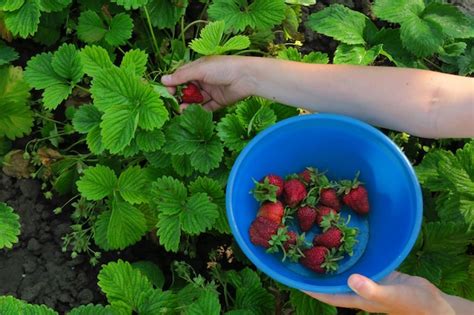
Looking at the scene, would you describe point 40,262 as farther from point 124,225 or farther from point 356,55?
point 356,55

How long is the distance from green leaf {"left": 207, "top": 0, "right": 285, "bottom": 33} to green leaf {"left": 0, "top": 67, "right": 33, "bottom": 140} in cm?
56

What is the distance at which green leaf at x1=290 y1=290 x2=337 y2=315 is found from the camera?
5.09 feet

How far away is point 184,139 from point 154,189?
5.8 inches

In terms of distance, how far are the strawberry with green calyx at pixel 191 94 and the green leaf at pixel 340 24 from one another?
39 cm

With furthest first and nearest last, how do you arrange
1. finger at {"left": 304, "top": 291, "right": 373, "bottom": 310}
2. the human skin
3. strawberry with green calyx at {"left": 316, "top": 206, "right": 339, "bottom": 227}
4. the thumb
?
1. strawberry with green calyx at {"left": 316, "top": 206, "right": 339, "bottom": 227}
2. the human skin
3. finger at {"left": 304, "top": 291, "right": 373, "bottom": 310}
4. the thumb

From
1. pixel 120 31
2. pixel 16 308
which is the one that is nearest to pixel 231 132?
pixel 120 31

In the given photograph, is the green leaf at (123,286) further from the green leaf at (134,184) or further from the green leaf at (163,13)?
the green leaf at (163,13)

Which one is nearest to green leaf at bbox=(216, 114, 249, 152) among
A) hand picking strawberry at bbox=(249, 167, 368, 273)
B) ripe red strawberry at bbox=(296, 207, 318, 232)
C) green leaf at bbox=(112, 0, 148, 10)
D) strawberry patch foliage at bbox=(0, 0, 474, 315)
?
strawberry patch foliage at bbox=(0, 0, 474, 315)

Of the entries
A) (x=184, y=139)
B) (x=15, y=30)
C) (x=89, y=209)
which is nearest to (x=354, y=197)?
(x=184, y=139)

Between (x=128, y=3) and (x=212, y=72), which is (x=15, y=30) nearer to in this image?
(x=128, y=3)

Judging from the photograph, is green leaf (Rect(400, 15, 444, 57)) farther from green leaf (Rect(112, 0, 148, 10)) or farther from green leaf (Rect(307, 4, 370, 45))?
green leaf (Rect(112, 0, 148, 10))

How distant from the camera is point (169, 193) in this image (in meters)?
1.54

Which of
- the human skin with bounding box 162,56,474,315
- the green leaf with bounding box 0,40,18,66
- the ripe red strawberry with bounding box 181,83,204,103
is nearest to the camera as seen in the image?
the human skin with bounding box 162,56,474,315

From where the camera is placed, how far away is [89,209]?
1.75 metres
